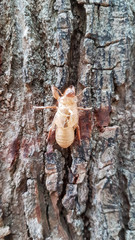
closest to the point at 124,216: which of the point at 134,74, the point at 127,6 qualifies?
the point at 134,74

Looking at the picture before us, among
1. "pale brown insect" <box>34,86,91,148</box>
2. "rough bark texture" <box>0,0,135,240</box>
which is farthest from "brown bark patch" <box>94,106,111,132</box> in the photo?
"pale brown insect" <box>34,86,91,148</box>

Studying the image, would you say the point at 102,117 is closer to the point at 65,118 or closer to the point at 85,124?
the point at 85,124

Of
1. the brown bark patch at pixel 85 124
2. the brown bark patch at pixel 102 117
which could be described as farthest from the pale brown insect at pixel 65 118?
the brown bark patch at pixel 102 117

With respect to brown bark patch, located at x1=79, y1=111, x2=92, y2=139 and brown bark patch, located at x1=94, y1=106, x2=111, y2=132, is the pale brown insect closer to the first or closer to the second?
brown bark patch, located at x1=79, y1=111, x2=92, y2=139

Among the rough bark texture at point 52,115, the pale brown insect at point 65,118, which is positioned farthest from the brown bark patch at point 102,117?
the pale brown insect at point 65,118

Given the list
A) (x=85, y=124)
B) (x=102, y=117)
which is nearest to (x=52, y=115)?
(x=85, y=124)

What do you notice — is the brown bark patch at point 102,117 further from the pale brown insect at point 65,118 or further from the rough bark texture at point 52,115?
the pale brown insect at point 65,118
